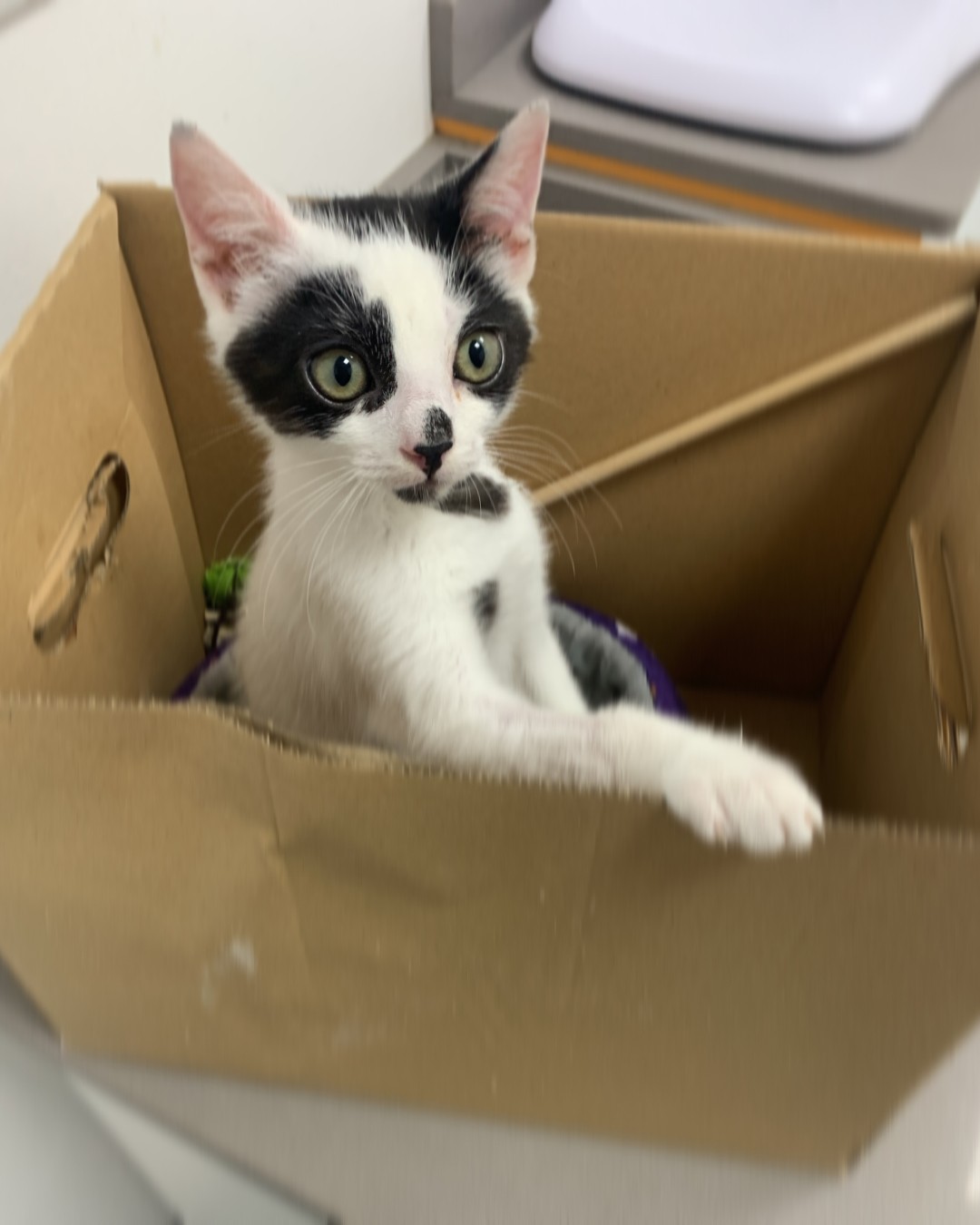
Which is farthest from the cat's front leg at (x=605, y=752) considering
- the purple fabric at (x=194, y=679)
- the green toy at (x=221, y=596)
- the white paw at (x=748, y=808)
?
the green toy at (x=221, y=596)

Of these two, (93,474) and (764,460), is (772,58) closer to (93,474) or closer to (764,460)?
(764,460)

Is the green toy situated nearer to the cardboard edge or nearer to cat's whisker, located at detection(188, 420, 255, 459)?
cat's whisker, located at detection(188, 420, 255, 459)

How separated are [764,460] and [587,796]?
2.08 ft

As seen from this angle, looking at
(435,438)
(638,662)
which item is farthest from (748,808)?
(638,662)

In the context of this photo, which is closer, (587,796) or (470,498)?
(587,796)

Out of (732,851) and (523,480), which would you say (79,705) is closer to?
(732,851)

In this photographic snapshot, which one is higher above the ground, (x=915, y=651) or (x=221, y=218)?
(x=221, y=218)

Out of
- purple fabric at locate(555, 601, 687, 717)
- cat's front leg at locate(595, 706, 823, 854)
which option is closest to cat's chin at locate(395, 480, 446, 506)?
cat's front leg at locate(595, 706, 823, 854)

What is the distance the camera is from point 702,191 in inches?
49.5

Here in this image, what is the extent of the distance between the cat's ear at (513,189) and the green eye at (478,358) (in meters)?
0.08

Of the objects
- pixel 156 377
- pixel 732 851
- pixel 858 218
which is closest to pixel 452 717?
pixel 732 851

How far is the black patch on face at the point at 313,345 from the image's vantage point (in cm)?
64

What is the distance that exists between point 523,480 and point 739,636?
33 cm

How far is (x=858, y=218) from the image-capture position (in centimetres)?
121
